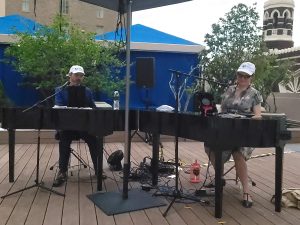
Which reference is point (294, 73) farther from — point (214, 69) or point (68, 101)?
point (68, 101)

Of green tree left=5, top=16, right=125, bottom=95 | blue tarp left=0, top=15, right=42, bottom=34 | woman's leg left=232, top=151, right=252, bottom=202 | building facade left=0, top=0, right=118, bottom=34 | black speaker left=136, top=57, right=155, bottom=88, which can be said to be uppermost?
building facade left=0, top=0, right=118, bottom=34

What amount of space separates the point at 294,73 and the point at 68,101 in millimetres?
11443

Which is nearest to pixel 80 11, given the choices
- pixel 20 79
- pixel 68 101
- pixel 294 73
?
pixel 294 73

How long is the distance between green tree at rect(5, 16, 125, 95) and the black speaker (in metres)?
3.87

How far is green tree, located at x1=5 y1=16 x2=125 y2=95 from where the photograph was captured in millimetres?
7613

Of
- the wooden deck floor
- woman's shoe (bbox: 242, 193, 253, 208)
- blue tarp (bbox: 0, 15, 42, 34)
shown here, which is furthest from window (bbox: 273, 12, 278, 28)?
woman's shoe (bbox: 242, 193, 253, 208)

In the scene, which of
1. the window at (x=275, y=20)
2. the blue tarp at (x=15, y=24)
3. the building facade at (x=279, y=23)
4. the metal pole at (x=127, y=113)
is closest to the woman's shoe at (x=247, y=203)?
the metal pole at (x=127, y=113)

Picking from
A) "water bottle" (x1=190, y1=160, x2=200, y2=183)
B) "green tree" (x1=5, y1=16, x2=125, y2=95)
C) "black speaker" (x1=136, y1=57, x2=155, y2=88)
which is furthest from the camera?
"green tree" (x1=5, y1=16, x2=125, y2=95)

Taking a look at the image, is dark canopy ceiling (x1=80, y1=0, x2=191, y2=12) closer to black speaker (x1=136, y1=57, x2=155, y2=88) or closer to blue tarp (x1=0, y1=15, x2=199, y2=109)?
black speaker (x1=136, y1=57, x2=155, y2=88)

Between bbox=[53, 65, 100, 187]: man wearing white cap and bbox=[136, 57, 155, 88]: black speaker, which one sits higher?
bbox=[136, 57, 155, 88]: black speaker

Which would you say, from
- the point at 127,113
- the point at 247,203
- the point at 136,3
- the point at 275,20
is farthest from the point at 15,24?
the point at 275,20

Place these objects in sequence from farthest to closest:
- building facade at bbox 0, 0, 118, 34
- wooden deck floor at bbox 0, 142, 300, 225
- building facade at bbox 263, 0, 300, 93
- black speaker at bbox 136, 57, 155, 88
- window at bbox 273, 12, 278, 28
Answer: building facade at bbox 0, 0, 118, 34 < window at bbox 273, 12, 278, 28 < building facade at bbox 263, 0, 300, 93 < black speaker at bbox 136, 57, 155, 88 < wooden deck floor at bbox 0, 142, 300, 225

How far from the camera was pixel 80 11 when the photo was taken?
37125 mm

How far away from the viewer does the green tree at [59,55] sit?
7.61 metres
